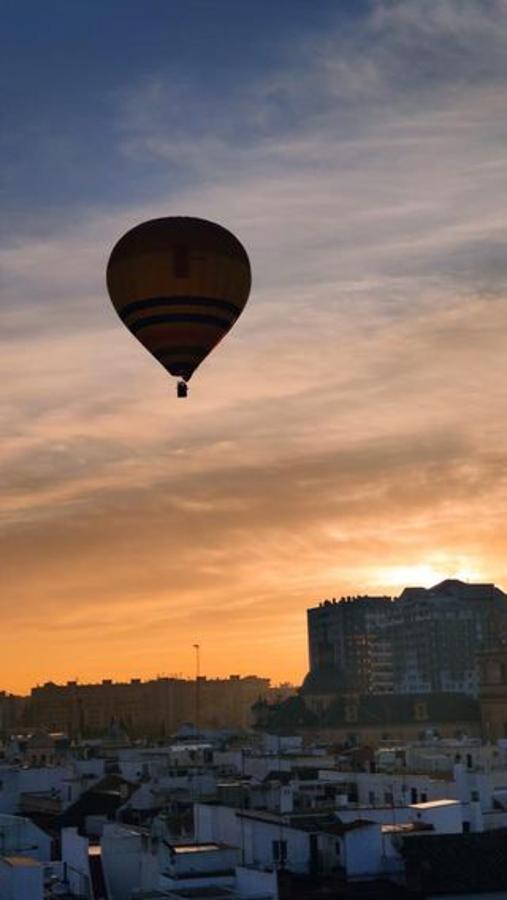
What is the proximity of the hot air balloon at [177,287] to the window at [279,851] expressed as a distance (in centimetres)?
1607

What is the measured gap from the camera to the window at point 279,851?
157 feet

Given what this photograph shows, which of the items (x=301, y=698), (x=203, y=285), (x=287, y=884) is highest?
(x=203, y=285)

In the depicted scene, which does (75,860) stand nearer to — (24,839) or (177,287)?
(24,839)

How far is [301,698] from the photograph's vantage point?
151 meters

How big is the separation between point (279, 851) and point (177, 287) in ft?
65.5

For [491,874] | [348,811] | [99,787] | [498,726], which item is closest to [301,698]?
[498,726]

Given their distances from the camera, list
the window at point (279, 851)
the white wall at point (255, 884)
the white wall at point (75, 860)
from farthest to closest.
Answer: the white wall at point (75, 860) → the window at point (279, 851) → the white wall at point (255, 884)

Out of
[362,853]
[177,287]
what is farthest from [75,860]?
[177,287]

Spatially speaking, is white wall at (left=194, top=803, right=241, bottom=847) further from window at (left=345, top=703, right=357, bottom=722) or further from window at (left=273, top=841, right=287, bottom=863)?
window at (left=345, top=703, right=357, bottom=722)

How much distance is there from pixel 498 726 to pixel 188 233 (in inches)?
3250

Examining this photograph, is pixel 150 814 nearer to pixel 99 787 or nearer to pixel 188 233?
pixel 99 787

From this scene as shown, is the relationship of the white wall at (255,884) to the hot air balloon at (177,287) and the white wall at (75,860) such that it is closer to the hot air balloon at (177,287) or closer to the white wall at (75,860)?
the white wall at (75,860)

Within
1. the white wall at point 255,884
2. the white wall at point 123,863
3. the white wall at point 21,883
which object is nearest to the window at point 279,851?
the white wall at point 123,863

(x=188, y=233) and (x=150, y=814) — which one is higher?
(x=188, y=233)
